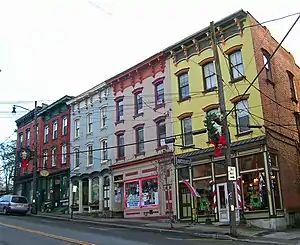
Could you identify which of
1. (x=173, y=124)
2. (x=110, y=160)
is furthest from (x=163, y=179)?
(x=110, y=160)

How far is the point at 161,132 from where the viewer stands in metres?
27.0

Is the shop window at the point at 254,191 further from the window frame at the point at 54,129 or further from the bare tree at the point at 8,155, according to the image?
the bare tree at the point at 8,155

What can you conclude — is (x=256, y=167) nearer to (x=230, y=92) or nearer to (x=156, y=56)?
(x=230, y=92)

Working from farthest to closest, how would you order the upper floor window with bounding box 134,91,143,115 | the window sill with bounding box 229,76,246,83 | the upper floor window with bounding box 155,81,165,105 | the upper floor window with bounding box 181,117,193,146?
the upper floor window with bounding box 134,91,143,115 → the upper floor window with bounding box 155,81,165,105 → the upper floor window with bounding box 181,117,193,146 → the window sill with bounding box 229,76,246,83

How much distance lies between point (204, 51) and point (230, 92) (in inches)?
144

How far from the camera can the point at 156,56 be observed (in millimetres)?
27719

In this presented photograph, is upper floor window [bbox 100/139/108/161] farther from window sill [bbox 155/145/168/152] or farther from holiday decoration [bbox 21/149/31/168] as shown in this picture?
holiday decoration [bbox 21/149/31/168]

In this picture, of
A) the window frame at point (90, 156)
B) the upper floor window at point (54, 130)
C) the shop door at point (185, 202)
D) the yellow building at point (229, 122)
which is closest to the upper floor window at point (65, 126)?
the upper floor window at point (54, 130)

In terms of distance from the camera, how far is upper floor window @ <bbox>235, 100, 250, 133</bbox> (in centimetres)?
2172

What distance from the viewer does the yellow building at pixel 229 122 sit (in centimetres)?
2083

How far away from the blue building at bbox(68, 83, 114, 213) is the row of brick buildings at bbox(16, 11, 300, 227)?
86mm

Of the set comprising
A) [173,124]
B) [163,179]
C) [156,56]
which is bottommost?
[163,179]

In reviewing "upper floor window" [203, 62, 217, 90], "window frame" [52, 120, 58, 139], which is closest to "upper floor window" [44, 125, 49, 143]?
"window frame" [52, 120, 58, 139]

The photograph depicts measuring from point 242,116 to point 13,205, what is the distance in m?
20.1
